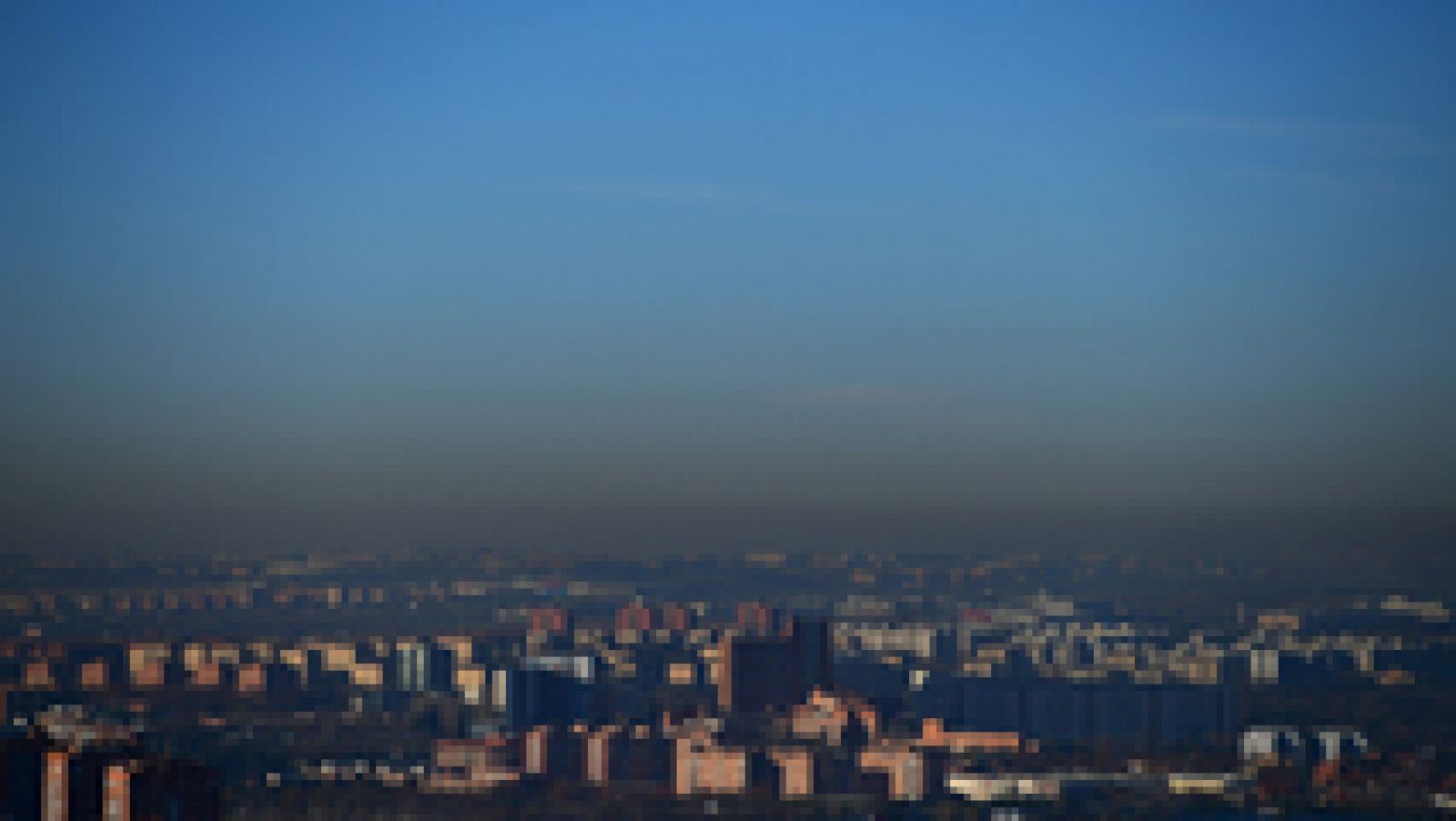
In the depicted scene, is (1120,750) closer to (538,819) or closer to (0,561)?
(538,819)

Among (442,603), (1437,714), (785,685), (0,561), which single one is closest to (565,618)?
(442,603)

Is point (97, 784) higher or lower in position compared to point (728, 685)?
lower

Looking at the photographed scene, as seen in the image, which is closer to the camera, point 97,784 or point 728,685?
point 97,784

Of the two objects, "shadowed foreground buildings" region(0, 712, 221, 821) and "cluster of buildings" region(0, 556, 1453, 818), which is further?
"cluster of buildings" region(0, 556, 1453, 818)

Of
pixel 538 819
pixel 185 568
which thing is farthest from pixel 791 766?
pixel 185 568

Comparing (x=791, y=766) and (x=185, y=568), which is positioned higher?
(x=185, y=568)

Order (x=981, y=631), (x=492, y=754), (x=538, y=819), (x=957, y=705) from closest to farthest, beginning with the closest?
(x=538, y=819), (x=492, y=754), (x=957, y=705), (x=981, y=631)

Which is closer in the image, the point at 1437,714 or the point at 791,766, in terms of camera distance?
the point at 791,766

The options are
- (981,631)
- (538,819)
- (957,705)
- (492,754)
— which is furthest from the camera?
(981,631)

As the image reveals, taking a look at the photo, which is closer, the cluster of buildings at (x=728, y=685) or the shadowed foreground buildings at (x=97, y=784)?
the shadowed foreground buildings at (x=97, y=784)

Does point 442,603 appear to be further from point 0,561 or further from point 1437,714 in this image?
point 1437,714
